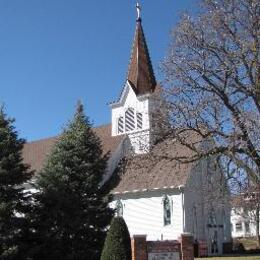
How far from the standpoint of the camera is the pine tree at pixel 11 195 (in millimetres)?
24750

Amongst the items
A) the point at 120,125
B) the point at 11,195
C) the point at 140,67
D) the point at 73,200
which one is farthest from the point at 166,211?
the point at 11,195

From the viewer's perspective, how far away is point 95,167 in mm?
→ 31812

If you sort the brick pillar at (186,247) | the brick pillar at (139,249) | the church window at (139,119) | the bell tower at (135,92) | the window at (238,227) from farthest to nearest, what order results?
the window at (238,227), the bell tower at (135,92), the church window at (139,119), the brick pillar at (186,247), the brick pillar at (139,249)

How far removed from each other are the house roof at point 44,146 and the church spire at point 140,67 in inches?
186

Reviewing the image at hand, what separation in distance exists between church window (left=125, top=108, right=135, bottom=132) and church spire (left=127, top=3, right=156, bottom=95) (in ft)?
5.64

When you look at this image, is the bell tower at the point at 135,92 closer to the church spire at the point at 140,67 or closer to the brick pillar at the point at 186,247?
the church spire at the point at 140,67

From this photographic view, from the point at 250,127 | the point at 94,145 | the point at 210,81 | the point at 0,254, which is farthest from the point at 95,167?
the point at 250,127

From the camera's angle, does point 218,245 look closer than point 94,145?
No

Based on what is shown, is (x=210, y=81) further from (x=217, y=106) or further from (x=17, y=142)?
(x=17, y=142)

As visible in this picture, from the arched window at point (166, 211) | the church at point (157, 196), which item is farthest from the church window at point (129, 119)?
the arched window at point (166, 211)

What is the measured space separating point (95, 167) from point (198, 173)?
36.4 feet

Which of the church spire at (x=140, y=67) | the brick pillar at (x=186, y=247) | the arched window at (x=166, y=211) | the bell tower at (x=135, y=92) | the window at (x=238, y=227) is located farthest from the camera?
the window at (x=238, y=227)

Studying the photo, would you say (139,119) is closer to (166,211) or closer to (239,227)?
(166,211)

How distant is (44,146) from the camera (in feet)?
172
